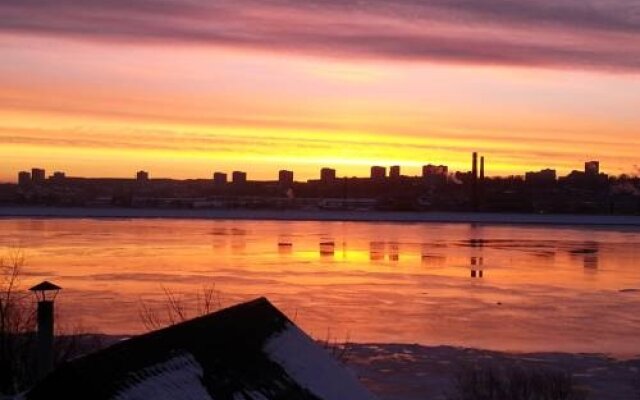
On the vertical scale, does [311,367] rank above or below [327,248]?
above

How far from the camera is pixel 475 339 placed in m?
13.9

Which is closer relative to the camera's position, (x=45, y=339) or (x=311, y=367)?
(x=311, y=367)

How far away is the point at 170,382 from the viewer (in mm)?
3602

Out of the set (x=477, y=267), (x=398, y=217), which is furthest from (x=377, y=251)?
(x=398, y=217)

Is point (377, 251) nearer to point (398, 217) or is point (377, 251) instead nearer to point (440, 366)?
point (440, 366)

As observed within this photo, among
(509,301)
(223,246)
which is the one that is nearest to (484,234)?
(223,246)

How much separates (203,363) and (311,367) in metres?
0.71

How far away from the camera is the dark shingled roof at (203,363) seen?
3.44 meters

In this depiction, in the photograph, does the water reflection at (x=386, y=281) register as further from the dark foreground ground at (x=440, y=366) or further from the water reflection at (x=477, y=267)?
the dark foreground ground at (x=440, y=366)

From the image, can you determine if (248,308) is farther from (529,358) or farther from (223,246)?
(223,246)

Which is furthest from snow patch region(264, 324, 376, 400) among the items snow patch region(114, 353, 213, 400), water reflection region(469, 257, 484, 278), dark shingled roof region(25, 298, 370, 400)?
water reflection region(469, 257, 484, 278)

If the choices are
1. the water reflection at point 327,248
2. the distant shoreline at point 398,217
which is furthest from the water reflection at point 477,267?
the distant shoreline at point 398,217

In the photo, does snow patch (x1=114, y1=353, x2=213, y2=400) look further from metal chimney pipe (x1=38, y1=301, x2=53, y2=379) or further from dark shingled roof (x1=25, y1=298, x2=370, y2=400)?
metal chimney pipe (x1=38, y1=301, x2=53, y2=379)

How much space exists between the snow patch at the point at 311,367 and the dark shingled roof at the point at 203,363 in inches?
1.6
